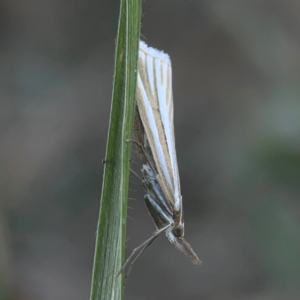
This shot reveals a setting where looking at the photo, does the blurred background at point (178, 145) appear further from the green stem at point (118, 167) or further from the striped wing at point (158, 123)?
the green stem at point (118, 167)

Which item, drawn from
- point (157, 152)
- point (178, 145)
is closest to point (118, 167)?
point (157, 152)

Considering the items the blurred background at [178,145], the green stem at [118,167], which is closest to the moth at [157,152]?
the green stem at [118,167]

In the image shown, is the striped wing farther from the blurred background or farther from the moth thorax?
the blurred background

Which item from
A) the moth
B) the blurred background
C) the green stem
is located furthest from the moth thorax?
the blurred background

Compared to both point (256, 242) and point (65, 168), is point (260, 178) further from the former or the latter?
point (65, 168)

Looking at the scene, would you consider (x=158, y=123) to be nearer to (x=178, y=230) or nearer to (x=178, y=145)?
(x=178, y=230)

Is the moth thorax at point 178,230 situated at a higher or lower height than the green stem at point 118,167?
lower

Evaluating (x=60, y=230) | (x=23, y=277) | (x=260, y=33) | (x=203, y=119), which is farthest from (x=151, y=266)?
(x=260, y=33)
